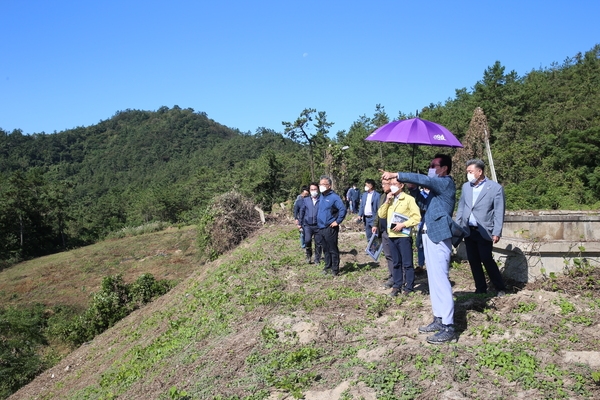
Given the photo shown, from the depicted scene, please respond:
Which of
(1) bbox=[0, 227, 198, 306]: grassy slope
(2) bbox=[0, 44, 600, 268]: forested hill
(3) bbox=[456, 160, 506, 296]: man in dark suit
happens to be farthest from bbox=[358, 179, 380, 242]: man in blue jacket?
(1) bbox=[0, 227, 198, 306]: grassy slope

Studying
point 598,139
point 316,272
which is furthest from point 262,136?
point 316,272

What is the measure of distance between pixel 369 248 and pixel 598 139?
917 inches

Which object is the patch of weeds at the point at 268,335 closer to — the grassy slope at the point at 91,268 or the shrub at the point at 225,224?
the shrub at the point at 225,224

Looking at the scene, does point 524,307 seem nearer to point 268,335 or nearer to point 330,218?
point 268,335

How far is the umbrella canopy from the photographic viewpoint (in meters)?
5.77

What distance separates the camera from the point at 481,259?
555 cm

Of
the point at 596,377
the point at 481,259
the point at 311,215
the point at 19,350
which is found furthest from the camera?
the point at 19,350

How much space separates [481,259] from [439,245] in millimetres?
1306

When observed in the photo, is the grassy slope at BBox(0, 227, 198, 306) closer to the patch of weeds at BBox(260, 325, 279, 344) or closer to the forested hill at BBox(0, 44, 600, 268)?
the forested hill at BBox(0, 44, 600, 268)

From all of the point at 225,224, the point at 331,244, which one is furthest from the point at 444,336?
Answer: the point at 225,224

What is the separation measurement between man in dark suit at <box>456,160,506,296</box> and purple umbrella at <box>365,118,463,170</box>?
1.86ft

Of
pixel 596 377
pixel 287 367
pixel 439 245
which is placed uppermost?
pixel 439 245

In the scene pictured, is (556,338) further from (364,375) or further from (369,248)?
(369,248)

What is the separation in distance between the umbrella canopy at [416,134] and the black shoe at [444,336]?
2.24 m
